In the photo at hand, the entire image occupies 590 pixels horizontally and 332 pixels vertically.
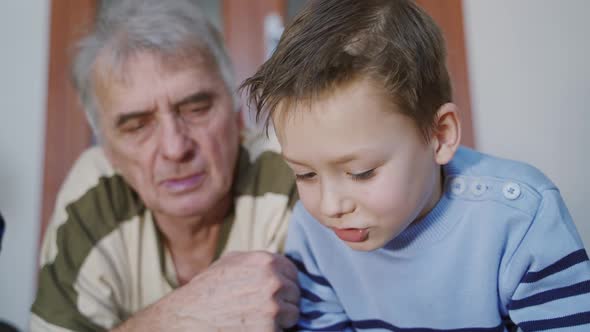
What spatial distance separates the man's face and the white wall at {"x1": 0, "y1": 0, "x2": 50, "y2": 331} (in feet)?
3.15

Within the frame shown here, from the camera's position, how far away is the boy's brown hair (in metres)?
0.67

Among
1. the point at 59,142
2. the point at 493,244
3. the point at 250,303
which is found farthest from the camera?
the point at 59,142

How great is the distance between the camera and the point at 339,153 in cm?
67

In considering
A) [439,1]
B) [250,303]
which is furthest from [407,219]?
[439,1]

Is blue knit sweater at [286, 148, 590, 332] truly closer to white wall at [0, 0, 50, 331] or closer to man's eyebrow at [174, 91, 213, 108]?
man's eyebrow at [174, 91, 213, 108]

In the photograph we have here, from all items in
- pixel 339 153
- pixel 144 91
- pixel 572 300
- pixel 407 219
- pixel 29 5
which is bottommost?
pixel 572 300

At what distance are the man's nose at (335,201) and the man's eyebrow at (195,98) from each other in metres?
0.58

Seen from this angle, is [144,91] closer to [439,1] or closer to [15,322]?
[439,1]

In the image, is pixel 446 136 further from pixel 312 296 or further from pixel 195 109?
pixel 195 109

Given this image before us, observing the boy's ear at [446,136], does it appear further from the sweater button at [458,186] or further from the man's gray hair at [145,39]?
the man's gray hair at [145,39]

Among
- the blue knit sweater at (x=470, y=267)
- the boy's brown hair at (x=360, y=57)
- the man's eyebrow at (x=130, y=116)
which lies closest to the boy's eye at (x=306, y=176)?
the boy's brown hair at (x=360, y=57)

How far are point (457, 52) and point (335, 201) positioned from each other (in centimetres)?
130

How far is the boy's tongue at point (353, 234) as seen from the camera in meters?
0.75

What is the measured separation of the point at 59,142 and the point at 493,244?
67.4 inches
